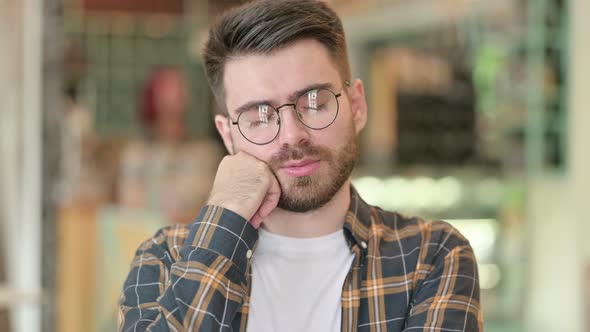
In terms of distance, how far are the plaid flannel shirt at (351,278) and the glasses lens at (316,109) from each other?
0.20m

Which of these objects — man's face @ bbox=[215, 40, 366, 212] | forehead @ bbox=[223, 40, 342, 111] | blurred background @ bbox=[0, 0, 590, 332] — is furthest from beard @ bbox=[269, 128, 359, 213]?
blurred background @ bbox=[0, 0, 590, 332]


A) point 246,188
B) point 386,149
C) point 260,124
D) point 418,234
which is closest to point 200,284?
point 246,188

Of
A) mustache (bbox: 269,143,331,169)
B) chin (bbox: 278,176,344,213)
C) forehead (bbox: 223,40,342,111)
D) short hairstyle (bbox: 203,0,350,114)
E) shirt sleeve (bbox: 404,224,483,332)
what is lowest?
shirt sleeve (bbox: 404,224,483,332)

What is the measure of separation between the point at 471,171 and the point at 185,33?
11.4 ft

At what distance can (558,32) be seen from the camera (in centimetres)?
466

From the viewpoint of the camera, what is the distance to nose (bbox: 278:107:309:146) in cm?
139

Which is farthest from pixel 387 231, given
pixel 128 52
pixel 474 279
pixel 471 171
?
pixel 128 52

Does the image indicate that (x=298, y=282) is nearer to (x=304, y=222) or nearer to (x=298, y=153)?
(x=304, y=222)

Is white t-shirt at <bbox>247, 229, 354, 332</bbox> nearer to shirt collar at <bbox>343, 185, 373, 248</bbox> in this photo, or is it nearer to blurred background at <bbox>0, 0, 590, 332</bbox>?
shirt collar at <bbox>343, 185, 373, 248</bbox>

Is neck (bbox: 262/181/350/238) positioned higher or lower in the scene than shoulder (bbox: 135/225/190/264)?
higher

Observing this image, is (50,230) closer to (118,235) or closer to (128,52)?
(118,235)

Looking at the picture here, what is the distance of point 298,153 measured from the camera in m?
1.40

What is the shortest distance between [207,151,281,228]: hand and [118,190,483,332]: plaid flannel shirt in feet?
0.08

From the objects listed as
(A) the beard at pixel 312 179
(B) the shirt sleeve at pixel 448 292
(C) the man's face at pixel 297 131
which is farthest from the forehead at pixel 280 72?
(B) the shirt sleeve at pixel 448 292
